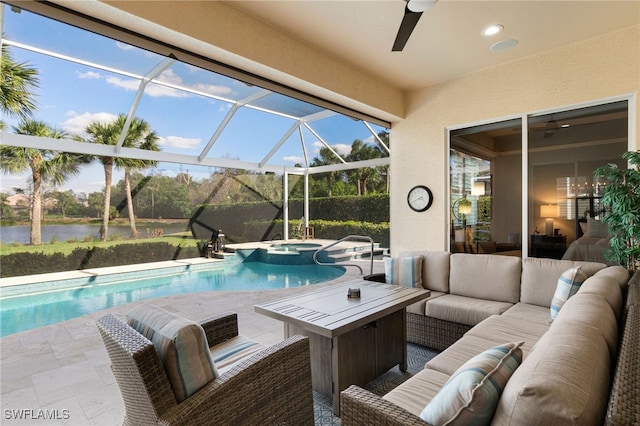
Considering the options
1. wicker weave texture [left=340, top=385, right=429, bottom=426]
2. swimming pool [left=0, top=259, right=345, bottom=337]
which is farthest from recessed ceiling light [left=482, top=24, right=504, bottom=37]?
swimming pool [left=0, top=259, right=345, bottom=337]

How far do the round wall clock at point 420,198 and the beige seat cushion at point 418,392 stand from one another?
133 inches

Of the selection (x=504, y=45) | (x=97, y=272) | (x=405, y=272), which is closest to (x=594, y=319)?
(x=405, y=272)

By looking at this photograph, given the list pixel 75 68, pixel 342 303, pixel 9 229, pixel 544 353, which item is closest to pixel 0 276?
pixel 9 229

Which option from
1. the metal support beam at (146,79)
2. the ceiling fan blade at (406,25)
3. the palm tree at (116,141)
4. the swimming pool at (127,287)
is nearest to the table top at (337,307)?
the ceiling fan blade at (406,25)

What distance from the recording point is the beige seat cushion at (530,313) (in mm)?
2605

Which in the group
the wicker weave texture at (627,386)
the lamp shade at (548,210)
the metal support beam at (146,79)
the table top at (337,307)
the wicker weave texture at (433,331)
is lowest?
the wicker weave texture at (433,331)

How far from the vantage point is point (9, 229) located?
21.5 ft

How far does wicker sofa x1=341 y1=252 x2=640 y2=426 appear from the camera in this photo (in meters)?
0.80

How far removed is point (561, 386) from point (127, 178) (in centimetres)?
934

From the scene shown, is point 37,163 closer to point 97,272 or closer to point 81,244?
point 81,244

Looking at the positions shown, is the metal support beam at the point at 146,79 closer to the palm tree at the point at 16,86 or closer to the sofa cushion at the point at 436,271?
the palm tree at the point at 16,86

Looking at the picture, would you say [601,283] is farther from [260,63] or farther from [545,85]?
[260,63]

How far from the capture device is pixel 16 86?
5.30 m

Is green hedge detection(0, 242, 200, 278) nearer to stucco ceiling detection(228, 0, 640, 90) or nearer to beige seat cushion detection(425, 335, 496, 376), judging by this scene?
stucco ceiling detection(228, 0, 640, 90)
